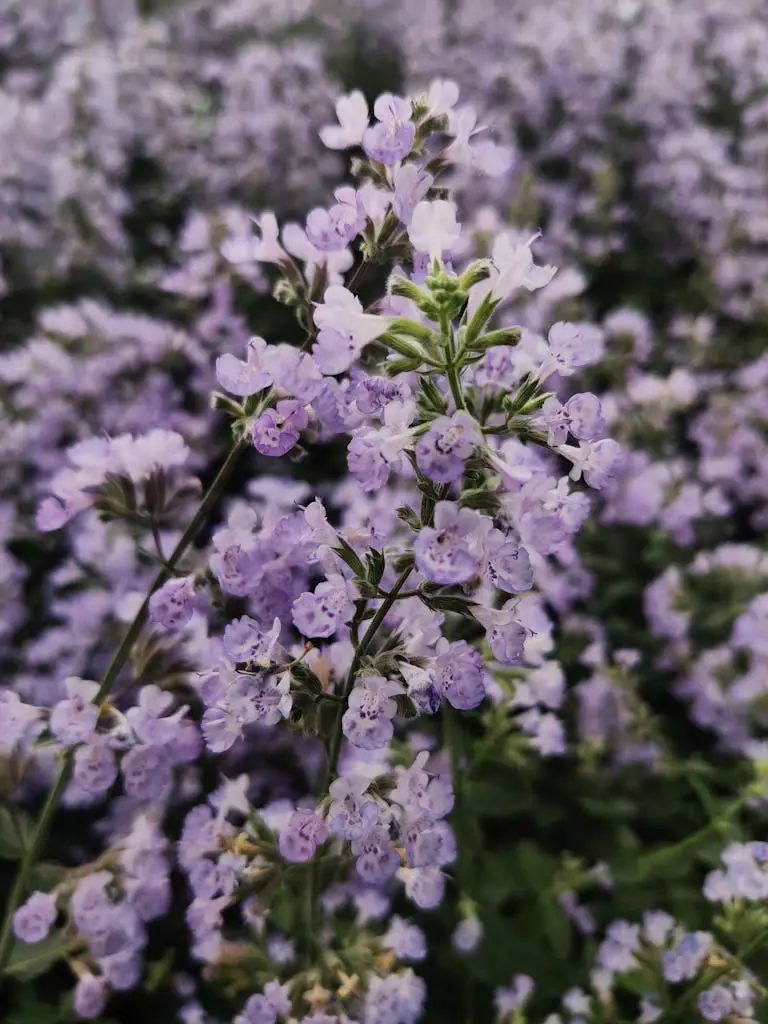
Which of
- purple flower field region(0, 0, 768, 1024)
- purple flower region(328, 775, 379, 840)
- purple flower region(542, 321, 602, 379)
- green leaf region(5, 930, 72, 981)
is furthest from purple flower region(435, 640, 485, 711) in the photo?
green leaf region(5, 930, 72, 981)

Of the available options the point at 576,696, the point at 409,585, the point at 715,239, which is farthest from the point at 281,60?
the point at 409,585

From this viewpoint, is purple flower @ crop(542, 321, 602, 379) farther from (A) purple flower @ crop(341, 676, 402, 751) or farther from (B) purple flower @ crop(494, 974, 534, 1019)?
(B) purple flower @ crop(494, 974, 534, 1019)

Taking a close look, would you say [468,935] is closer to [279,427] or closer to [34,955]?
[34,955]

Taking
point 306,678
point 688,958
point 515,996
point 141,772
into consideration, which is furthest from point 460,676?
point 515,996

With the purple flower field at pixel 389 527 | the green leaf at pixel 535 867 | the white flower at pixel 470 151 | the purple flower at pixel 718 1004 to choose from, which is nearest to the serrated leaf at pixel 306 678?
the purple flower field at pixel 389 527

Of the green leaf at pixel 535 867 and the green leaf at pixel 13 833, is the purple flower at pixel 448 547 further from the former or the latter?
the green leaf at pixel 535 867

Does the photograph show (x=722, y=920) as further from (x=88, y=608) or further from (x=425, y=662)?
(x=88, y=608)

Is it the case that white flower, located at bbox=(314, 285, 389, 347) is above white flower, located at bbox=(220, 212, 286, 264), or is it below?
below
